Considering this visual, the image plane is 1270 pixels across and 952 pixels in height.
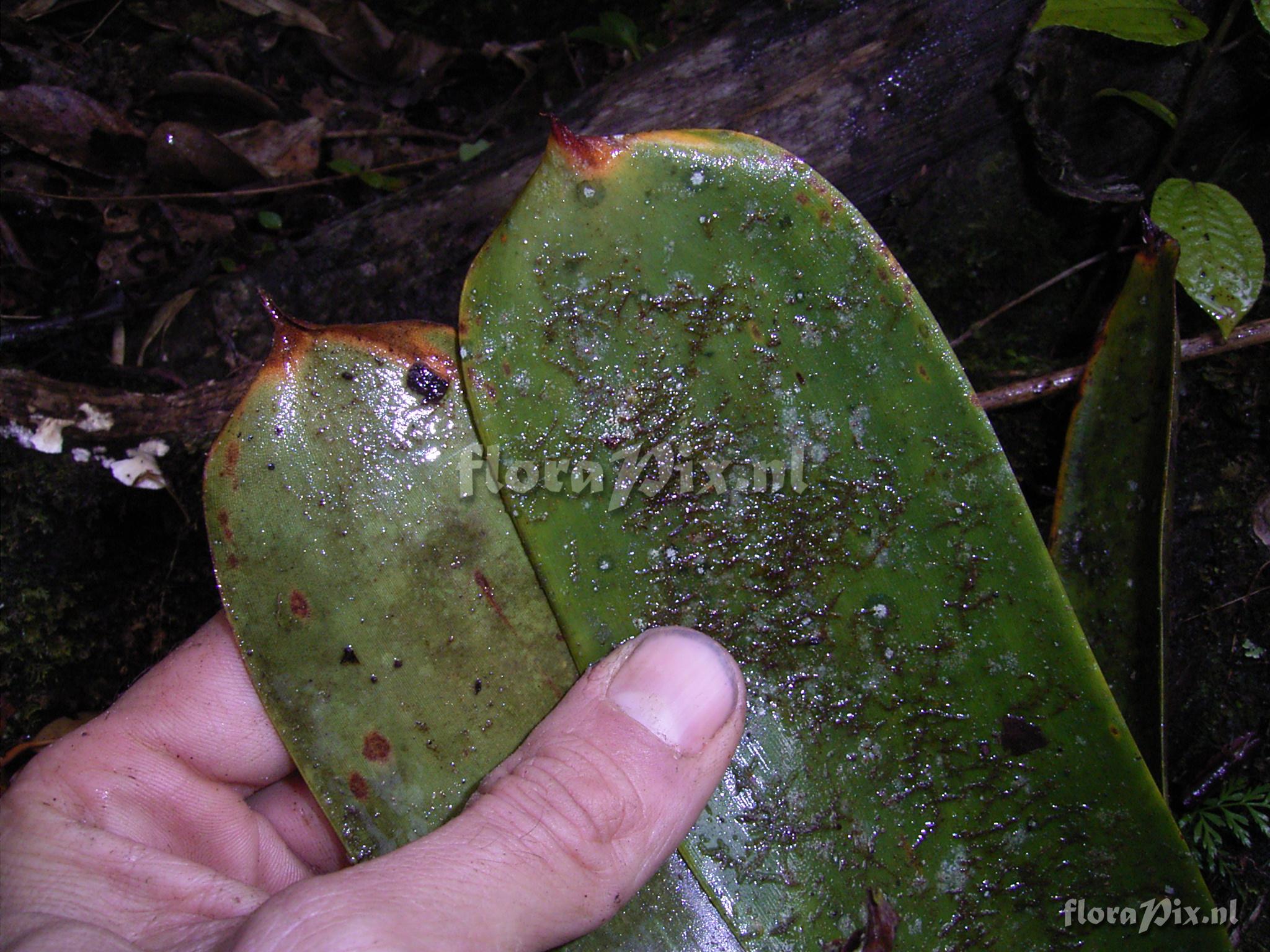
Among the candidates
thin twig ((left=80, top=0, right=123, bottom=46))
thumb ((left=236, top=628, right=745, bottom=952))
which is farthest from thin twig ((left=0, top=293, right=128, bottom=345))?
thumb ((left=236, top=628, right=745, bottom=952))

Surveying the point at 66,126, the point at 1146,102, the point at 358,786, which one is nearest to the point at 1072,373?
the point at 1146,102

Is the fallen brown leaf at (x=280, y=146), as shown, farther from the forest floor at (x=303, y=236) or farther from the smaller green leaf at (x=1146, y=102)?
the smaller green leaf at (x=1146, y=102)

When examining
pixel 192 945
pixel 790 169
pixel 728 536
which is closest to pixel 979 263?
pixel 790 169

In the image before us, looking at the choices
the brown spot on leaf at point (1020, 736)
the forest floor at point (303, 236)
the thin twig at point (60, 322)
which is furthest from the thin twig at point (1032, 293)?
the thin twig at point (60, 322)

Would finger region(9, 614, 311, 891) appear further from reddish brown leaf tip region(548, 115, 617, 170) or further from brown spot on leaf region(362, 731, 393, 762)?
reddish brown leaf tip region(548, 115, 617, 170)

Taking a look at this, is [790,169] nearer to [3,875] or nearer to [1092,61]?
[1092,61]
